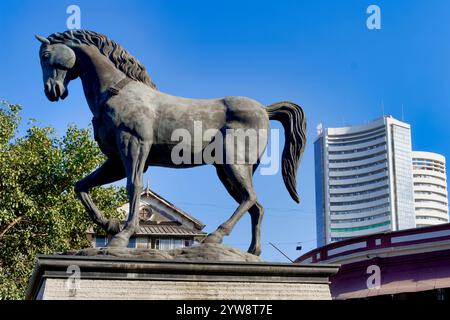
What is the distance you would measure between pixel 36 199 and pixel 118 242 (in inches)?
628

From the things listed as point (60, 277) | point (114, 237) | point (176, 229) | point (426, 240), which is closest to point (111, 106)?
point (114, 237)

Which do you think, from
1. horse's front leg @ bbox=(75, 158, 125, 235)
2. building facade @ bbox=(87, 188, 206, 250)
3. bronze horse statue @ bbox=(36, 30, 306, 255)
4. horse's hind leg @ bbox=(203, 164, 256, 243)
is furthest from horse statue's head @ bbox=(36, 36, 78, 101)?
building facade @ bbox=(87, 188, 206, 250)

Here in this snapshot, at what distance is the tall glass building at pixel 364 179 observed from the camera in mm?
158375

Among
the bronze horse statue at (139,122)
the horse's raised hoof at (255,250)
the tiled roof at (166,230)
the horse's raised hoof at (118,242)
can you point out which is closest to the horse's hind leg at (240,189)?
the bronze horse statue at (139,122)

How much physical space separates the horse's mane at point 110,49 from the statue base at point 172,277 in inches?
107

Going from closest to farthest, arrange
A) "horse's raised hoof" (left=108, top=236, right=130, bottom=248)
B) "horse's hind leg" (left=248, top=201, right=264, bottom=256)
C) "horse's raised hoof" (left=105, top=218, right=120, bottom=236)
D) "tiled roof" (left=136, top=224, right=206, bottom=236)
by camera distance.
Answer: "horse's raised hoof" (left=108, top=236, right=130, bottom=248), "horse's raised hoof" (left=105, top=218, right=120, bottom=236), "horse's hind leg" (left=248, top=201, right=264, bottom=256), "tiled roof" (left=136, top=224, right=206, bottom=236)

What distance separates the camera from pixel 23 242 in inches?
930

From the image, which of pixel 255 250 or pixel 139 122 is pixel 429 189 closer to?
pixel 255 250

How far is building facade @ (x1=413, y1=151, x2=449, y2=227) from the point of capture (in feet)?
536

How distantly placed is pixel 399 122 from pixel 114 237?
16162 cm

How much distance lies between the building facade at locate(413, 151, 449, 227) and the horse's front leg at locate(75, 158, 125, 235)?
158 m

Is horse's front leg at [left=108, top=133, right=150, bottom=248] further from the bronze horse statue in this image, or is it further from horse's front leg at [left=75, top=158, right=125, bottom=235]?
horse's front leg at [left=75, top=158, right=125, bottom=235]

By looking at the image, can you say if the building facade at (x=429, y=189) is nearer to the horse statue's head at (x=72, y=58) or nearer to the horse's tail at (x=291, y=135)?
the horse's tail at (x=291, y=135)

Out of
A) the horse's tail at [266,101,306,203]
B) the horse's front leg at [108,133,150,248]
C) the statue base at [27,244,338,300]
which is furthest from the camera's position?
the horse's tail at [266,101,306,203]
